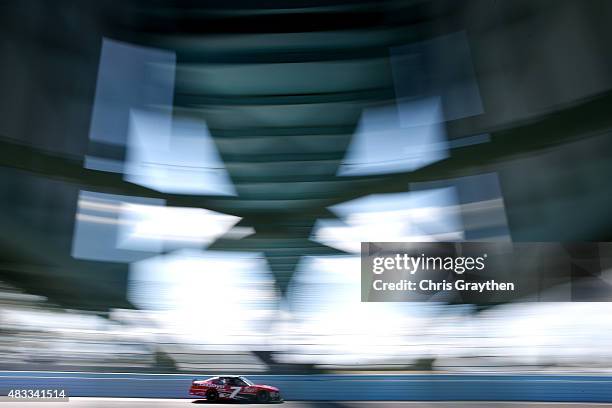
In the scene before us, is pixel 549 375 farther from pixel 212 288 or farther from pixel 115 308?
pixel 115 308

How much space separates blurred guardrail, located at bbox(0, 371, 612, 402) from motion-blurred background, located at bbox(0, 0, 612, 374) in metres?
0.26

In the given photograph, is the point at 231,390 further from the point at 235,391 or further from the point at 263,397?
the point at 263,397

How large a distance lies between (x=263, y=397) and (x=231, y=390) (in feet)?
1.41

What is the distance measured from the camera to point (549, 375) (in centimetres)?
749

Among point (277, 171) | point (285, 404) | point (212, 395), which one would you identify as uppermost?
point (277, 171)

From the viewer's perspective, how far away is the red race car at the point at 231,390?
6.58 meters

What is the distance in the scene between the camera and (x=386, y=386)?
24.8ft

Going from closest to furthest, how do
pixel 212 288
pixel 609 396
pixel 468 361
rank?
pixel 609 396 < pixel 468 361 < pixel 212 288

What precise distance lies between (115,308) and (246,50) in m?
4.86

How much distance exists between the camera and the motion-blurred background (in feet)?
26.0

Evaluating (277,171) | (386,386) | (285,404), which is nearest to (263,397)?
(285,404)

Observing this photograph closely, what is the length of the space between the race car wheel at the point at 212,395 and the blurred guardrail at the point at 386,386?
2.00ft

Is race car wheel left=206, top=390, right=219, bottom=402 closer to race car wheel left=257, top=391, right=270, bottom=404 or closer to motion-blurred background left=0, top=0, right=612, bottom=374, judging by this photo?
race car wheel left=257, top=391, right=270, bottom=404

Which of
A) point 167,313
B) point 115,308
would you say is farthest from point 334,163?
point 115,308
